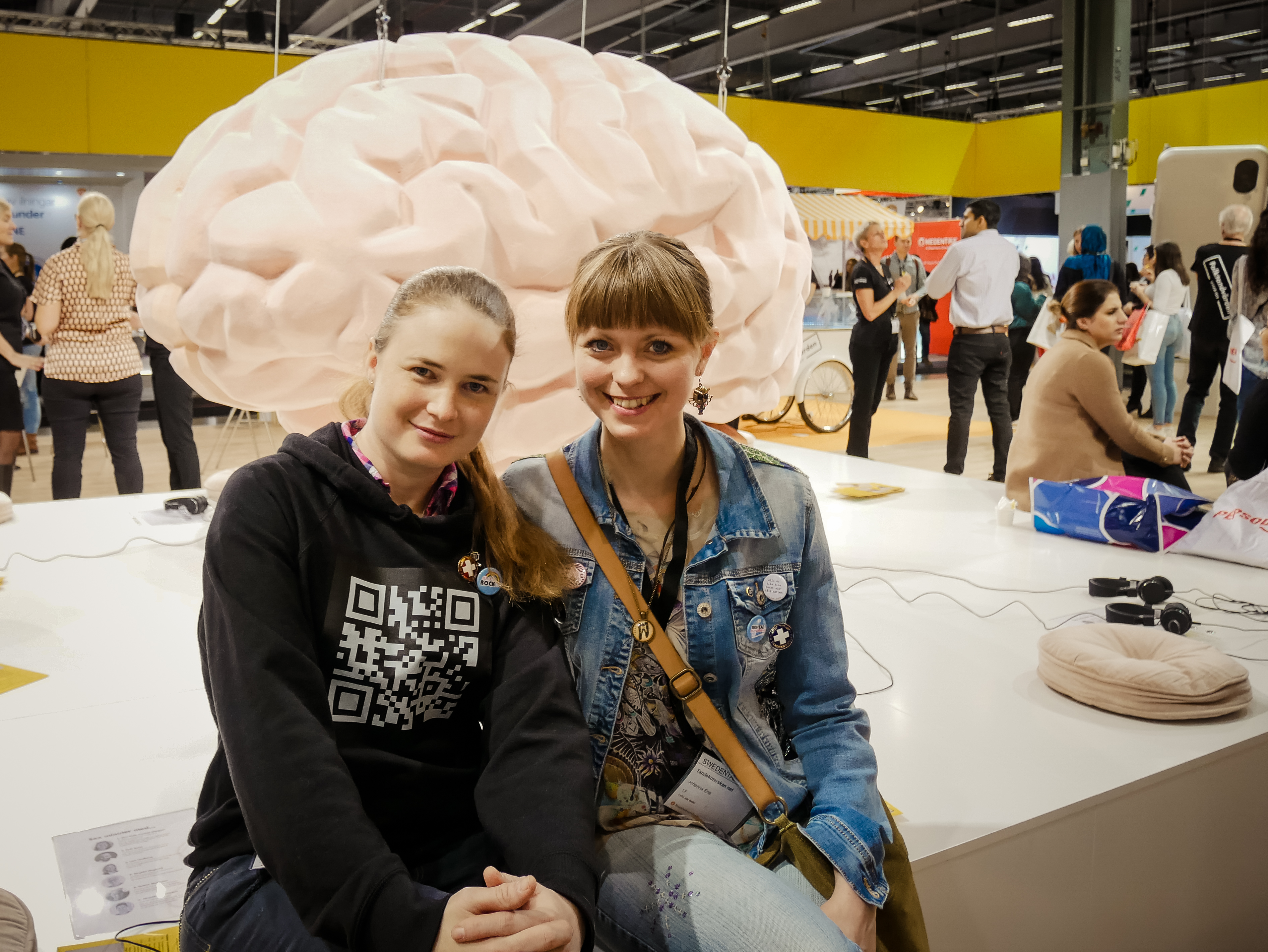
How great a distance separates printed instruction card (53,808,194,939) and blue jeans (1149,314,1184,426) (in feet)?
24.6

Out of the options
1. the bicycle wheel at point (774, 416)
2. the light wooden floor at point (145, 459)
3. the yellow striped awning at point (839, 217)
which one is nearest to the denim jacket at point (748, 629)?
the light wooden floor at point (145, 459)

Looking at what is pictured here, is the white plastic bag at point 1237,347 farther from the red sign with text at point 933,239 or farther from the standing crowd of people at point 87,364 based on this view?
the red sign with text at point 933,239

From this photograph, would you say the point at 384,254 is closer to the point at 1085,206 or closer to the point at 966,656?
the point at 966,656

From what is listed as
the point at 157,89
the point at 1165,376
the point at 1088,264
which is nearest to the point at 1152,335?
the point at 1165,376

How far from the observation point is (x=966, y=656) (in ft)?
8.58

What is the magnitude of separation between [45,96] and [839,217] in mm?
6573

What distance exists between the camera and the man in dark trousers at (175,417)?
15.2ft

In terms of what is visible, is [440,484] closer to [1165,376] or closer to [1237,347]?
[1237,347]

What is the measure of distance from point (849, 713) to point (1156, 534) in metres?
2.50

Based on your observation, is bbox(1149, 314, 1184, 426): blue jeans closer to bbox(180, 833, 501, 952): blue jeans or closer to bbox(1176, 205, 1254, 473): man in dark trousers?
bbox(1176, 205, 1254, 473): man in dark trousers

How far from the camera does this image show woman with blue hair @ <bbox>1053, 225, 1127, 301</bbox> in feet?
17.9

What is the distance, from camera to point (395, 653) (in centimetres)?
123

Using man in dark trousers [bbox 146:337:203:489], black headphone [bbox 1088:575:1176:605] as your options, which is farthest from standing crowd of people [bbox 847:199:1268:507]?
man in dark trousers [bbox 146:337:203:489]

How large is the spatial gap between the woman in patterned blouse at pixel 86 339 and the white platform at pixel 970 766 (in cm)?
146
